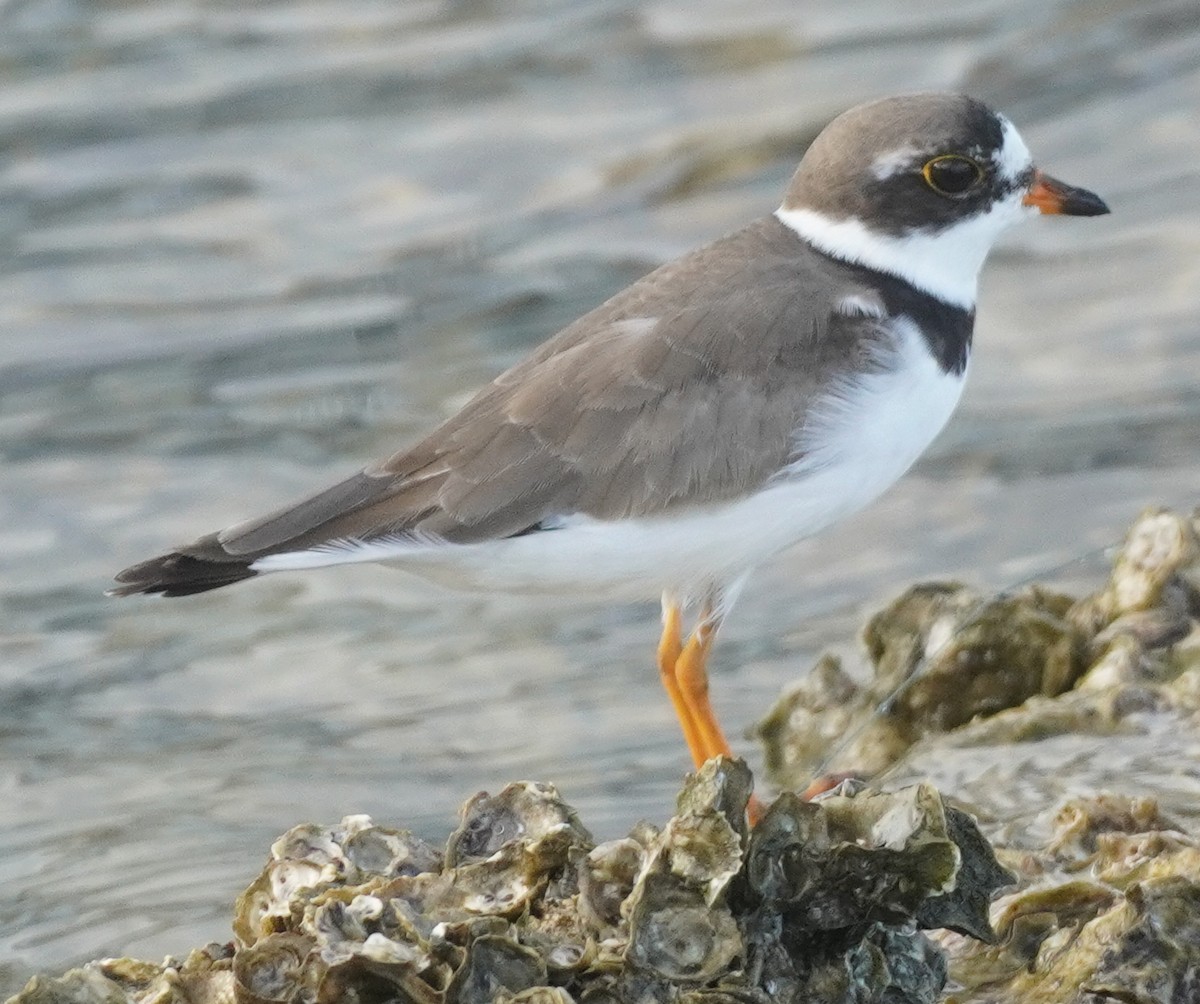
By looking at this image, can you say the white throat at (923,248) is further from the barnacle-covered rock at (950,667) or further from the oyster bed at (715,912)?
the oyster bed at (715,912)

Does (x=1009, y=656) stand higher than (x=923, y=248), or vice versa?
(x=923, y=248)

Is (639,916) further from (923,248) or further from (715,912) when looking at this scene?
(923,248)

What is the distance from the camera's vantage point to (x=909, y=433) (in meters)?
5.16

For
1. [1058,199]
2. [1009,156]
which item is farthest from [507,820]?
[1058,199]

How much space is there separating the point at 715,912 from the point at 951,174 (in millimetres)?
2510

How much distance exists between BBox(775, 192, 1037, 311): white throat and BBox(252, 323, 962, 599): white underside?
1.13 feet

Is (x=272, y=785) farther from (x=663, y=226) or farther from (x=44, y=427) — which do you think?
(x=663, y=226)

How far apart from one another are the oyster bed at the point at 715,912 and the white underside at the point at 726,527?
42.9 inches

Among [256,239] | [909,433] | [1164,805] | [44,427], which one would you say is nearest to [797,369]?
[909,433]

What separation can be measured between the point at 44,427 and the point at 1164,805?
6173 mm

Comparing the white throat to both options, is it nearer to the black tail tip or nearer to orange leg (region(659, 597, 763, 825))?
orange leg (region(659, 597, 763, 825))

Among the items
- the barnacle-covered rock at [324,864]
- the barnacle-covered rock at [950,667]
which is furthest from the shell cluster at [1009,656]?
the barnacle-covered rock at [324,864]

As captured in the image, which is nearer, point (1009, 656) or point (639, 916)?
point (639, 916)

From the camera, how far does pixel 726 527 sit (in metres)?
5.11
